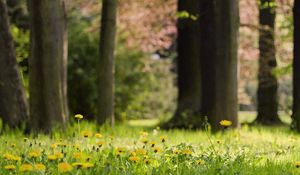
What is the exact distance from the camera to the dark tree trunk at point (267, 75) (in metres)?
19.6

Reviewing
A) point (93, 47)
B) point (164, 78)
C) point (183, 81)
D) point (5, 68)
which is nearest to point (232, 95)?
point (5, 68)

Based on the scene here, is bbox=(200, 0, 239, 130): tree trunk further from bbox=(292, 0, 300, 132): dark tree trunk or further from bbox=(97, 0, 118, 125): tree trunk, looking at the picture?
bbox=(97, 0, 118, 125): tree trunk

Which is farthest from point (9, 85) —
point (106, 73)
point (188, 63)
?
point (188, 63)

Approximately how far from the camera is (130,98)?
83.2 feet

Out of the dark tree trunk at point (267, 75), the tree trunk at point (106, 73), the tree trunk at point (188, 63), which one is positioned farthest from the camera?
the dark tree trunk at point (267, 75)

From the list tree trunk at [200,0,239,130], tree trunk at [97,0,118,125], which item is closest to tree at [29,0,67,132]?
tree trunk at [200,0,239,130]

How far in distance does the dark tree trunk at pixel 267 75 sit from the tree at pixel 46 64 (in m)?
9.54

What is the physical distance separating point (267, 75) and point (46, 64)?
Result: 33.6ft

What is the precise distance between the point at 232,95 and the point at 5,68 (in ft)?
15.5

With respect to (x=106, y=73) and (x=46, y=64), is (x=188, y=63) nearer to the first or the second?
(x=106, y=73)

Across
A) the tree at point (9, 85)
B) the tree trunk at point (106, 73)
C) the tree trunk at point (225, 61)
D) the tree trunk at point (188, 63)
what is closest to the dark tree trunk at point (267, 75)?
the tree trunk at point (188, 63)

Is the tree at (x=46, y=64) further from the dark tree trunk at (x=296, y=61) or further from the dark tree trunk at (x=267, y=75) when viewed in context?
the dark tree trunk at (x=267, y=75)

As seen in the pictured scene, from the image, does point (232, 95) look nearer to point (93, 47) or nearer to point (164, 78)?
point (93, 47)

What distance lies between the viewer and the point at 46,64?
11.2m
